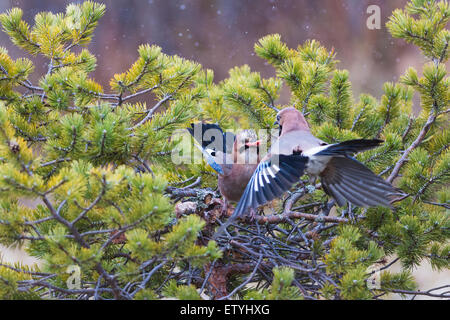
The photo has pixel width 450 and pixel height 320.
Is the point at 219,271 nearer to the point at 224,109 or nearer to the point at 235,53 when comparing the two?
the point at 224,109

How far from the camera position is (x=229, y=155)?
1.47m

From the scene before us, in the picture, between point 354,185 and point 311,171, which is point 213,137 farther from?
point 354,185

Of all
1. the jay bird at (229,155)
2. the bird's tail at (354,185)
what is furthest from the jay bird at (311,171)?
the jay bird at (229,155)

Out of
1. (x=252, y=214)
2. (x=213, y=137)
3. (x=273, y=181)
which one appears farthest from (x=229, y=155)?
(x=273, y=181)

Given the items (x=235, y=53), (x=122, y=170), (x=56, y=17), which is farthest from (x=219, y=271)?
(x=235, y=53)

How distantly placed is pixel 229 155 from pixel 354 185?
39 centimetres

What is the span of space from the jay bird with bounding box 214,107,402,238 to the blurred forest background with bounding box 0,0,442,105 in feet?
7.44

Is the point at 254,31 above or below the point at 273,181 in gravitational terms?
above

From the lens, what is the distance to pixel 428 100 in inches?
53.6

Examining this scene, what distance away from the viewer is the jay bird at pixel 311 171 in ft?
3.55

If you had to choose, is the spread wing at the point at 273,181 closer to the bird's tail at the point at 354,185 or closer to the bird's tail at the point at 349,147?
the bird's tail at the point at 349,147

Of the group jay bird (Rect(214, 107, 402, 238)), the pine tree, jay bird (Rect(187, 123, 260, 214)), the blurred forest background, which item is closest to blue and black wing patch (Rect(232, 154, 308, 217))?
jay bird (Rect(214, 107, 402, 238))

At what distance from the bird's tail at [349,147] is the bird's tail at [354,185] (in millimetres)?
84

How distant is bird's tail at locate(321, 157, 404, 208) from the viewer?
118 centimetres
